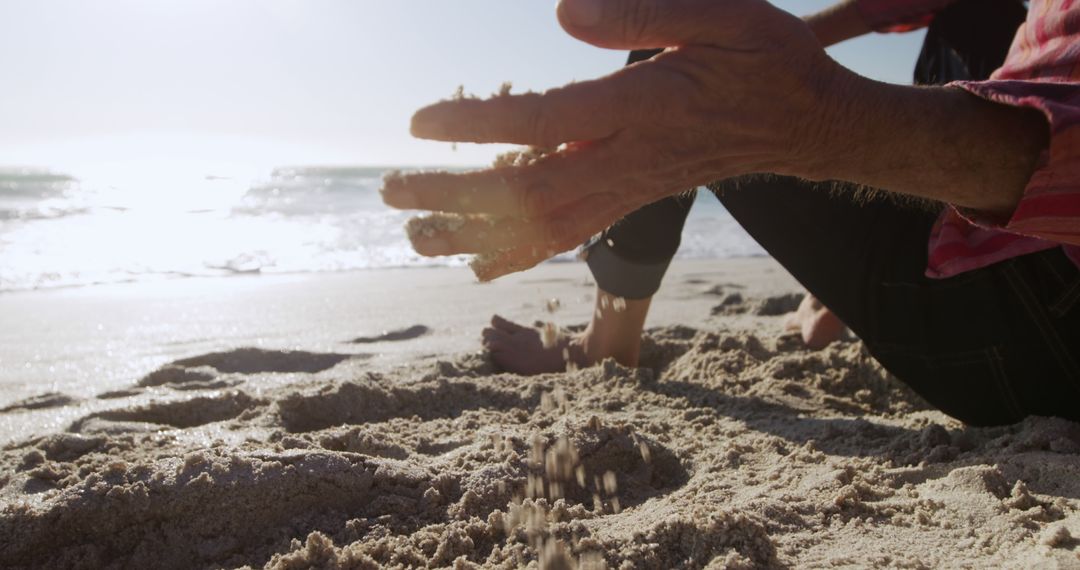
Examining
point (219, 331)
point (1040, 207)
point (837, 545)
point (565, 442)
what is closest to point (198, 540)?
point (565, 442)

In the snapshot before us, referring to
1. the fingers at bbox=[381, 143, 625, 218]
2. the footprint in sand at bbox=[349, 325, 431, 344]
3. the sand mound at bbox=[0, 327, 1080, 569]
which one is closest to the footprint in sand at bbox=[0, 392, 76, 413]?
the sand mound at bbox=[0, 327, 1080, 569]

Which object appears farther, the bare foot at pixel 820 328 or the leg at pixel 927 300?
the bare foot at pixel 820 328

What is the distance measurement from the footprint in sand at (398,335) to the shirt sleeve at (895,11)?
7.04ft

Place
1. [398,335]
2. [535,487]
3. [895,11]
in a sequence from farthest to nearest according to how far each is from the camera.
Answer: [398,335] < [895,11] < [535,487]

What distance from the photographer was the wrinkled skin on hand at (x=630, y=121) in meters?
0.93

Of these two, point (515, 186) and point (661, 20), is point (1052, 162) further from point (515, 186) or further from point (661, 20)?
point (515, 186)

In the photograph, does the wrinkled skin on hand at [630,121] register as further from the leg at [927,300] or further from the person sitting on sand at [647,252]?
the person sitting on sand at [647,252]

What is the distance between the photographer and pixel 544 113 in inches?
37.0

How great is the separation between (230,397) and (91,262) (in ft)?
13.7

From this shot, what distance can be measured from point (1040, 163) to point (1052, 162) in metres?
0.02

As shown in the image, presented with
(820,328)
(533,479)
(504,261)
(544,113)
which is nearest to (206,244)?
(820,328)

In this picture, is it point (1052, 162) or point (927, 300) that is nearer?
point (1052, 162)

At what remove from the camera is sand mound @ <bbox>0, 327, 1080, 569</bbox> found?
1109mm

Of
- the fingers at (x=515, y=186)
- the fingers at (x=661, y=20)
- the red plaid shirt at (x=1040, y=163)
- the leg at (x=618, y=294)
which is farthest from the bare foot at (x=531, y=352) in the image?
the fingers at (x=661, y=20)
